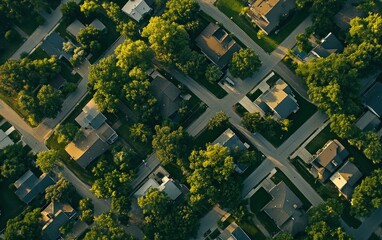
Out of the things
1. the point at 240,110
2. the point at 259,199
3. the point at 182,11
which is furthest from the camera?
the point at 182,11

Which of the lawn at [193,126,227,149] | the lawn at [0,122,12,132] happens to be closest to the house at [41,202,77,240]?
the lawn at [0,122,12,132]

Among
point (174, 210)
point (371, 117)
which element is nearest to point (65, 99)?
point (174, 210)

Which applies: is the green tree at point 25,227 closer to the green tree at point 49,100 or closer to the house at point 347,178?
the green tree at point 49,100

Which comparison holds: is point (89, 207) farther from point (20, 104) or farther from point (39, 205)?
point (20, 104)

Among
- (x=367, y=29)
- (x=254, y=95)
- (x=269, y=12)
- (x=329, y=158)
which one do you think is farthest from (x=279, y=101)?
(x=367, y=29)

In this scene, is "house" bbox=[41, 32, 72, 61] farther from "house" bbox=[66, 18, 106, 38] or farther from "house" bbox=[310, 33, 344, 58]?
"house" bbox=[310, 33, 344, 58]

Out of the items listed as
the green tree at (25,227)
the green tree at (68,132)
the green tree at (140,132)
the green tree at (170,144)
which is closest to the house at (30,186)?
the green tree at (25,227)

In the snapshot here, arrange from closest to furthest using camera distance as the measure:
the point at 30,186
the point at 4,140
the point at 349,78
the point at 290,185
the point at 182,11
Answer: the point at 349,78 < the point at 290,185 < the point at 30,186 < the point at 4,140 < the point at 182,11

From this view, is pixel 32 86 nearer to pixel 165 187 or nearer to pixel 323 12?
pixel 165 187
